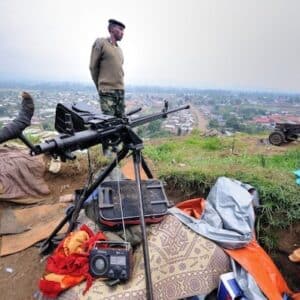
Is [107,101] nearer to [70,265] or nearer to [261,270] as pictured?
[70,265]

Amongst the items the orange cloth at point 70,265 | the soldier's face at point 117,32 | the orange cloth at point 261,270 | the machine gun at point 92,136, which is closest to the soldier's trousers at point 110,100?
the soldier's face at point 117,32

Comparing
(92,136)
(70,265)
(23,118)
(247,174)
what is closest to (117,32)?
(247,174)

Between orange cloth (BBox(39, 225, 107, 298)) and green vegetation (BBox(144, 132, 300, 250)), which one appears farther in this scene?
green vegetation (BBox(144, 132, 300, 250))

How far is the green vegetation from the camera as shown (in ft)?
9.16

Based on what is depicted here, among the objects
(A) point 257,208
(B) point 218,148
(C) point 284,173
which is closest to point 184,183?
(A) point 257,208

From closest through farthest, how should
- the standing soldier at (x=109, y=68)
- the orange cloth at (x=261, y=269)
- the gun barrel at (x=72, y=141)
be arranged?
the gun barrel at (x=72, y=141), the orange cloth at (x=261, y=269), the standing soldier at (x=109, y=68)

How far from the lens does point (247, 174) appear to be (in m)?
3.19

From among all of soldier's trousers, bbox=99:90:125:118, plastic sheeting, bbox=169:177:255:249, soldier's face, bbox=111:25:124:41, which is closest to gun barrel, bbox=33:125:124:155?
plastic sheeting, bbox=169:177:255:249

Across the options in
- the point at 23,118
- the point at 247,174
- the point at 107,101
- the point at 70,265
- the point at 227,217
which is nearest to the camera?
the point at 23,118

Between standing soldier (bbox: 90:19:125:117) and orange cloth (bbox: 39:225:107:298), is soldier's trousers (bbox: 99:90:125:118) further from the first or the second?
orange cloth (bbox: 39:225:107:298)

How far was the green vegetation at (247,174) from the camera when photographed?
279cm

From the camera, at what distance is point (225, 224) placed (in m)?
2.54

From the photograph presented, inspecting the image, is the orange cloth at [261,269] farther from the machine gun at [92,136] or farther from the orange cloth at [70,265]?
the orange cloth at [70,265]

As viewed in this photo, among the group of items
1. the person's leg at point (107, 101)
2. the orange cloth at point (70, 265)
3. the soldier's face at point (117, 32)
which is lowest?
the orange cloth at point (70, 265)
